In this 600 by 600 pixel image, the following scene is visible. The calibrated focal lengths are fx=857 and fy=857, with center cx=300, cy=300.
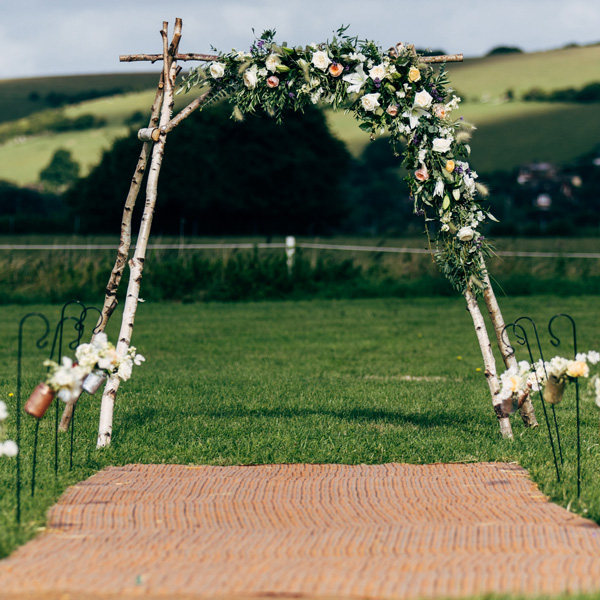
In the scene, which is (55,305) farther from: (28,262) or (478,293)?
(478,293)

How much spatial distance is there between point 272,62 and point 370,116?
32.8 inches

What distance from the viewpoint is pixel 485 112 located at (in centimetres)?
6788

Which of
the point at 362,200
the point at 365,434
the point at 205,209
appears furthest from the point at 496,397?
the point at 362,200

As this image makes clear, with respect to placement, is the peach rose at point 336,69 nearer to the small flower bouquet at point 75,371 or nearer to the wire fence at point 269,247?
the small flower bouquet at point 75,371

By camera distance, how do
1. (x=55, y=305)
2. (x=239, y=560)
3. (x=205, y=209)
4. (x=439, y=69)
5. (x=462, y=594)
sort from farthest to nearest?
1. (x=205, y=209)
2. (x=55, y=305)
3. (x=439, y=69)
4. (x=239, y=560)
5. (x=462, y=594)

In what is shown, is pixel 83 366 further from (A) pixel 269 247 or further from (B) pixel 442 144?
(A) pixel 269 247

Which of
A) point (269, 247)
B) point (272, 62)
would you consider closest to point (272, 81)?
point (272, 62)

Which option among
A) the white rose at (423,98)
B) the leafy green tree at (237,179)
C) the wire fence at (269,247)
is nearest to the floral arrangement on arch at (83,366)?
the white rose at (423,98)

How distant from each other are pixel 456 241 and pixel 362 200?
43.5m

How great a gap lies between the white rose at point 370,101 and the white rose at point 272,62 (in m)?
0.70

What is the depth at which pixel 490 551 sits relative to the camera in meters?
3.76

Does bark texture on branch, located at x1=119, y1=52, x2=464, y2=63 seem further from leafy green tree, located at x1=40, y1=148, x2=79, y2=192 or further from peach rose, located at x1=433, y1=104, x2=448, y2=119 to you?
leafy green tree, located at x1=40, y1=148, x2=79, y2=192

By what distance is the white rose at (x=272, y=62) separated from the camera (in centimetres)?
Answer: 637

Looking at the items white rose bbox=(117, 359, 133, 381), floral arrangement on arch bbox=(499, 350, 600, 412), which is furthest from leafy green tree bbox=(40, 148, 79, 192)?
floral arrangement on arch bbox=(499, 350, 600, 412)
